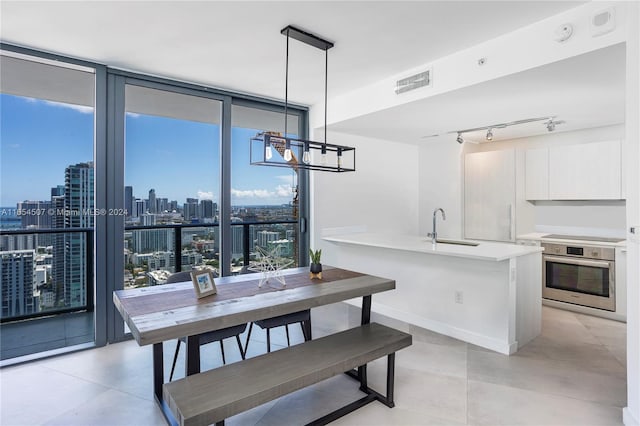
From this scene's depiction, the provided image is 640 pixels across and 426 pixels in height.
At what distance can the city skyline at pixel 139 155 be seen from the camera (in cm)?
316

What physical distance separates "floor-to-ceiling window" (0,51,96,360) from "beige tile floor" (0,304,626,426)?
27.3 inches

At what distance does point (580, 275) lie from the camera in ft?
14.1

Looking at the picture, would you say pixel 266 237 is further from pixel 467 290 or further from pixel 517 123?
pixel 517 123

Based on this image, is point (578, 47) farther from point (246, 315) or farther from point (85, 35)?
point (85, 35)

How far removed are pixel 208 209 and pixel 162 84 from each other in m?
1.40

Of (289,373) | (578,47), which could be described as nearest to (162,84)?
(289,373)

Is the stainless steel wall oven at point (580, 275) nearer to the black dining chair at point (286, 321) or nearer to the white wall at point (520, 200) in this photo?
the white wall at point (520, 200)

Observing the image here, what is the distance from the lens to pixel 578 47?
234 centimetres

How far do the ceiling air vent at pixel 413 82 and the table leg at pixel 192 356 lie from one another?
2.85 meters

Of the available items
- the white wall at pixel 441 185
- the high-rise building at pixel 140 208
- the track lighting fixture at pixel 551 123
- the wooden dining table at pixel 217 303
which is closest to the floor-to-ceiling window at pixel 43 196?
the high-rise building at pixel 140 208

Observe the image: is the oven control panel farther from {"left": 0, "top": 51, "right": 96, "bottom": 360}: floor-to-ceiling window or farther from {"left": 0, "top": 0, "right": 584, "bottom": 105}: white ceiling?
{"left": 0, "top": 51, "right": 96, "bottom": 360}: floor-to-ceiling window

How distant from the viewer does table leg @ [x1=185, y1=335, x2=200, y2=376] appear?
2.09m

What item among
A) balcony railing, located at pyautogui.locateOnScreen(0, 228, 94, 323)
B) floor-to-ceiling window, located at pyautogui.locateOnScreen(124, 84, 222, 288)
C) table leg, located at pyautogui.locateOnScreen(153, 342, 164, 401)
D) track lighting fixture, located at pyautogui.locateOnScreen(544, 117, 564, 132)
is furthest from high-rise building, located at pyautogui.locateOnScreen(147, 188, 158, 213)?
track lighting fixture, located at pyautogui.locateOnScreen(544, 117, 564, 132)

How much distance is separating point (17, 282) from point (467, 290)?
4290 mm
